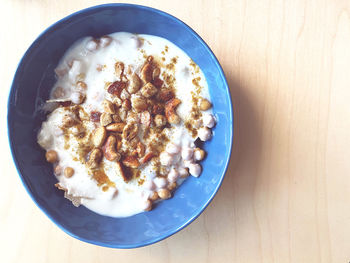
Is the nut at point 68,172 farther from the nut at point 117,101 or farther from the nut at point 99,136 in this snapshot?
the nut at point 117,101

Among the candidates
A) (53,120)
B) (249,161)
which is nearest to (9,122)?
(53,120)

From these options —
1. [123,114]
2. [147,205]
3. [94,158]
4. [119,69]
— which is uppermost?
[119,69]

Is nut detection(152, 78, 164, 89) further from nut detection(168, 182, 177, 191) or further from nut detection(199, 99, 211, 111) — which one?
nut detection(168, 182, 177, 191)

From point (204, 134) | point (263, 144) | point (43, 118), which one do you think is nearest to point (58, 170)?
point (43, 118)

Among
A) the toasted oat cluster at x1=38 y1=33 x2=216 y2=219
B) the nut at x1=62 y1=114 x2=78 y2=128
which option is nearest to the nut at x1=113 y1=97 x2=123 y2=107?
the toasted oat cluster at x1=38 y1=33 x2=216 y2=219

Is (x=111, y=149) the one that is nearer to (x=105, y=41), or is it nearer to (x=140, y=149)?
(x=140, y=149)

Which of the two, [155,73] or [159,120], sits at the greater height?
[155,73]

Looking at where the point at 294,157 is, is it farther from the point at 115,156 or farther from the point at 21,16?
the point at 21,16
